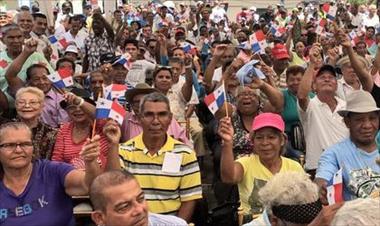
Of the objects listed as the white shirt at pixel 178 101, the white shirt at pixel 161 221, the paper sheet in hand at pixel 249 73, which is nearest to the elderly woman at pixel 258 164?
the white shirt at pixel 161 221

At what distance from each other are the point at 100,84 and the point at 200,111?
56.8 inches

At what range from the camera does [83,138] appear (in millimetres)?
5012

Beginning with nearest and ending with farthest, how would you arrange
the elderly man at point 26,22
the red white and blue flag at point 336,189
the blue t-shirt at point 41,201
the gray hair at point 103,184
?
the gray hair at point 103,184, the red white and blue flag at point 336,189, the blue t-shirt at point 41,201, the elderly man at point 26,22

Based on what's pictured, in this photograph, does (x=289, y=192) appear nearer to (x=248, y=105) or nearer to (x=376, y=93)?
(x=248, y=105)

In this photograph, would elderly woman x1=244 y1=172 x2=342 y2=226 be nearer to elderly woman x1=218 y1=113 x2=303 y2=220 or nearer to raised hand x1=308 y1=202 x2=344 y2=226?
raised hand x1=308 y1=202 x2=344 y2=226

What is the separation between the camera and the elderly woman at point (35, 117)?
481 cm

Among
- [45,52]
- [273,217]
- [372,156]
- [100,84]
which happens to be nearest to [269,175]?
[372,156]

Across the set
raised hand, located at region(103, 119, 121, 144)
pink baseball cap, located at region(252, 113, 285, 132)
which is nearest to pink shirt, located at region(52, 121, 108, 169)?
raised hand, located at region(103, 119, 121, 144)

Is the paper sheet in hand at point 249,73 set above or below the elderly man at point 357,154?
above

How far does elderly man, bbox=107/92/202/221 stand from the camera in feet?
13.6

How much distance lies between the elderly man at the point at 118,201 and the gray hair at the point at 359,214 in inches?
40.4

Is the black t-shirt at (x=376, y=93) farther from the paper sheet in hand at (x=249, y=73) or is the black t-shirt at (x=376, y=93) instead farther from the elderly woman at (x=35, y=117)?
the elderly woman at (x=35, y=117)

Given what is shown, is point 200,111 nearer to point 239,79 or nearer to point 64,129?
point 239,79

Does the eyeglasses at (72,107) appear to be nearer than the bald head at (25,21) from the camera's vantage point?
Yes
